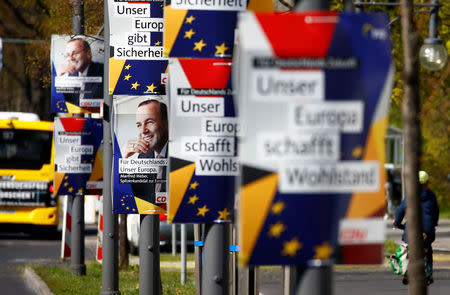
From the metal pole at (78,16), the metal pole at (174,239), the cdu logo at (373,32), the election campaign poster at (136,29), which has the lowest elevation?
the metal pole at (174,239)

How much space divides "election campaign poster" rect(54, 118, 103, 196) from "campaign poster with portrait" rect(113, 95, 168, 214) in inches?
259

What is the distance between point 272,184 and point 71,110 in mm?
12991

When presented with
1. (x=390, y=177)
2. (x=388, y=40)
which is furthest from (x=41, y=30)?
(x=388, y=40)

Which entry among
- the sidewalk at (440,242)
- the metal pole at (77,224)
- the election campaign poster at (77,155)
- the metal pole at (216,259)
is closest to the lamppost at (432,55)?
the sidewalk at (440,242)

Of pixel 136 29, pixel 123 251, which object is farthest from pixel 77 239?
pixel 136 29

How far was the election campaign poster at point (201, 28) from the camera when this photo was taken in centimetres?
805

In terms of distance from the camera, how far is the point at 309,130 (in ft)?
17.1

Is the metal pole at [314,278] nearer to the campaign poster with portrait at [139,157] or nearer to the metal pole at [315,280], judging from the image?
the metal pole at [315,280]

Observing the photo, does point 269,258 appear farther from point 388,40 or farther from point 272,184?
point 388,40

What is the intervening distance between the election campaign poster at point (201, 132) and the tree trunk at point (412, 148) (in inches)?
77.8

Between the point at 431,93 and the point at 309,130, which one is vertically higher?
the point at 431,93

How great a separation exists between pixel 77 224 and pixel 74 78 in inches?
95.8

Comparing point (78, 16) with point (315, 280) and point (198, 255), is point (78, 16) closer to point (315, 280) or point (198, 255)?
point (198, 255)

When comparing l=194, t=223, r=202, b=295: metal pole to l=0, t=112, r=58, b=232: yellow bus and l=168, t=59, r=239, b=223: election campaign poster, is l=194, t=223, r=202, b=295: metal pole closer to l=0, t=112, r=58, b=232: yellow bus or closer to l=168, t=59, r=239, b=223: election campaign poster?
l=168, t=59, r=239, b=223: election campaign poster
